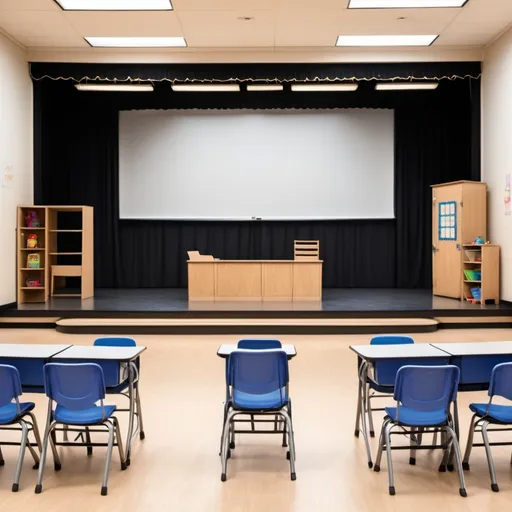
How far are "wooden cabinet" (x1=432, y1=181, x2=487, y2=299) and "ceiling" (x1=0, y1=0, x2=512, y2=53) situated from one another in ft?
8.24

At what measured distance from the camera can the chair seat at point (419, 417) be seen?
3.85 m

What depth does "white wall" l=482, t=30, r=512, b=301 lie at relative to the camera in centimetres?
1016

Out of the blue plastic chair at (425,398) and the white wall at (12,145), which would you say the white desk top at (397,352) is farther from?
the white wall at (12,145)

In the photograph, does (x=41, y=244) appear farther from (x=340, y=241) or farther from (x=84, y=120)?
(x=340, y=241)

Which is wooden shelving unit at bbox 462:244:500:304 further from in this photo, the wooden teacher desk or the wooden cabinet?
the wooden teacher desk

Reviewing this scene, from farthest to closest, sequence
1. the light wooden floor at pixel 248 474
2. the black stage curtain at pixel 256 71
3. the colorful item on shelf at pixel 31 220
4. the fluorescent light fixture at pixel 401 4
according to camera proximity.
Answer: the black stage curtain at pixel 256 71, the colorful item on shelf at pixel 31 220, the fluorescent light fixture at pixel 401 4, the light wooden floor at pixel 248 474

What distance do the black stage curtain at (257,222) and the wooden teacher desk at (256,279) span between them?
3.00 metres

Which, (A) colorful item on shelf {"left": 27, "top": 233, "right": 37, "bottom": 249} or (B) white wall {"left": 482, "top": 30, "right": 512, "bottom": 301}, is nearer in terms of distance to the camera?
(B) white wall {"left": 482, "top": 30, "right": 512, "bottom": 301}

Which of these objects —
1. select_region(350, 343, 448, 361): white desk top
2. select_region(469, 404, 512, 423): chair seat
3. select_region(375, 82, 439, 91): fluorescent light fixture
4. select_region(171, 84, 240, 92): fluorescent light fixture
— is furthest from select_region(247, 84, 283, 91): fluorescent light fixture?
select_region(469, 404, 512, 423): chair seat

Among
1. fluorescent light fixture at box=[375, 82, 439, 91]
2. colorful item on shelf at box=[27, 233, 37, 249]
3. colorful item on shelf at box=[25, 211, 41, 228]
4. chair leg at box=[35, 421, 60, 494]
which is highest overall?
fluorescent light fixture at box=[375, 82, 439, 91]

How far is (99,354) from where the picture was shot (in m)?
4.39

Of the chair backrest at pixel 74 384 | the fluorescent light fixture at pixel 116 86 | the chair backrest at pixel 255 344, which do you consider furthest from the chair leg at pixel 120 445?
the fluorescent light fixture at pixel 116 86

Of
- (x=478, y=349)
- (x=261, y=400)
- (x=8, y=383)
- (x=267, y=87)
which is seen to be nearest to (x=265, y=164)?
(x=267, y=87)

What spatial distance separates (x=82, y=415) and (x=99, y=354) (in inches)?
19.8
